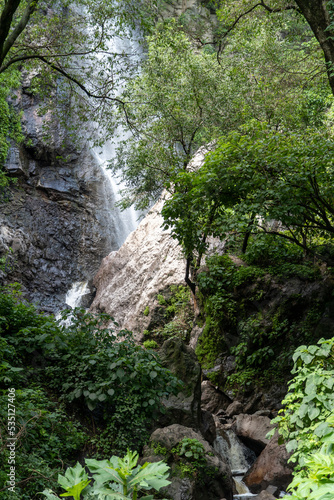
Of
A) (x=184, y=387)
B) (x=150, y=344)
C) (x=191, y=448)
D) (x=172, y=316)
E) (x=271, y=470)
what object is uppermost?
(x=172, y=316)

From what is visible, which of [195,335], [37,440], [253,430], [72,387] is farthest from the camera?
[195,335]

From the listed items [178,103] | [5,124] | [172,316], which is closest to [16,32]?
[178,103]

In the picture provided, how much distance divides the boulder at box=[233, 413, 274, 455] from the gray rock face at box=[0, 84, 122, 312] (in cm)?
1148

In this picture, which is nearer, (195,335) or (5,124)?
(195,335)

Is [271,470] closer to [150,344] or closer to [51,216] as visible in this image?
[150,344]

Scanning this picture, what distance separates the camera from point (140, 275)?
13.9m

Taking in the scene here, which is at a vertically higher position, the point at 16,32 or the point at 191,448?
the point at 16,32

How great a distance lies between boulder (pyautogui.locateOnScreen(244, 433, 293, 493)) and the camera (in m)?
5.59

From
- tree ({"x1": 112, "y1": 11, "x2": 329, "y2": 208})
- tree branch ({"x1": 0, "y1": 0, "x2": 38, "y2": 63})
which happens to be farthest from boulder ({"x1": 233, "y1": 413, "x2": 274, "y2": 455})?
tree branch ({"x1": 0, "y1": 0, "x2": 38, "y2": 63})

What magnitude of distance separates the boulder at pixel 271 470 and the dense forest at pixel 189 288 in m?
1.07

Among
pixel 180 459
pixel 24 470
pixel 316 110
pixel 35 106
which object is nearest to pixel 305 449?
pixel 180 459

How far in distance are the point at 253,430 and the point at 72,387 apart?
386 cm

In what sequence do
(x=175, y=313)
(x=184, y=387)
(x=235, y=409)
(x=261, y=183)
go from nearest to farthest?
(x=184, y=387)
(x=261, y=183)
(x=235, y=409)
(x=175, y=313)

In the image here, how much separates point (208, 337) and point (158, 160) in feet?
19.4
